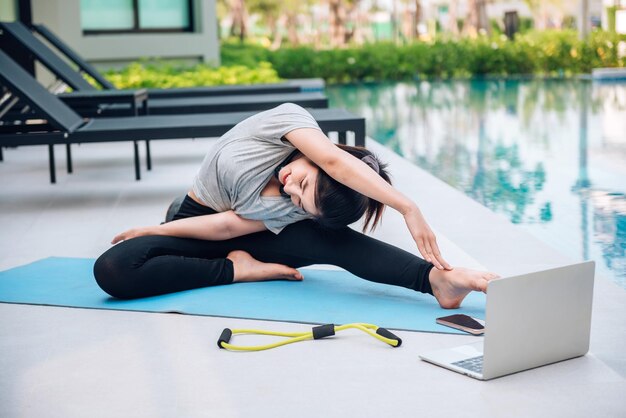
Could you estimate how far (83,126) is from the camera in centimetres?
537

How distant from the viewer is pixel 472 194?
5789 millimetres

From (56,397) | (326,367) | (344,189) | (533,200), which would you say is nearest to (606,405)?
(326,367)

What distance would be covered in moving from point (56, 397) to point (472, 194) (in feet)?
12.6

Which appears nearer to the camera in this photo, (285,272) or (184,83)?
(285,272)

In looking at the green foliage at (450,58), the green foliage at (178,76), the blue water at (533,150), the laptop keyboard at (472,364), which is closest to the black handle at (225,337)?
the laptop keyboard at (472,364)

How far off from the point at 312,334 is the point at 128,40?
9.45m

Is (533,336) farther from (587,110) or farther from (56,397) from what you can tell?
(587,110)

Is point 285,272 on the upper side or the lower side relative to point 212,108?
lower

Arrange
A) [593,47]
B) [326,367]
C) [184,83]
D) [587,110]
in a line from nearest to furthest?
[326,367] → [184,83] → [587,110] → [593,47]

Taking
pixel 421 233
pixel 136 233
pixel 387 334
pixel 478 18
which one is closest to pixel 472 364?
pixel 387 334

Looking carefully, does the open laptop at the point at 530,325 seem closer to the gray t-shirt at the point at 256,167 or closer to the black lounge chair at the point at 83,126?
the gray t-shirt at the point at 256,167

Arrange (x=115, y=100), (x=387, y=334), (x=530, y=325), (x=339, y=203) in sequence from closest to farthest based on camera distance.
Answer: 1. (x=530, y=325)
2. (x=387, y=334)
3. (x=339, y=203)
4. (x=115, y=100)

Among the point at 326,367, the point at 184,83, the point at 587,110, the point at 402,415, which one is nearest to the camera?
the point at 402,415

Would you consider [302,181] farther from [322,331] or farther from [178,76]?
[178,76]
